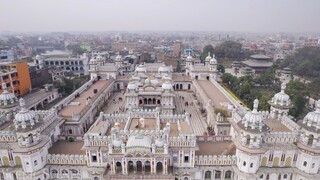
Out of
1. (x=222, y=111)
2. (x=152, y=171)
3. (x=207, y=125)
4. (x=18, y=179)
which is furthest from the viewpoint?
(x=207, y=125)

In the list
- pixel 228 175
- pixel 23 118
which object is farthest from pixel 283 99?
pixel 23 118

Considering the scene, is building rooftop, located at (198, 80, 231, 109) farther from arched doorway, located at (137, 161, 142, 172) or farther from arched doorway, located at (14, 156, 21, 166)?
arched doorway, located at (14, 156, 21, 166)

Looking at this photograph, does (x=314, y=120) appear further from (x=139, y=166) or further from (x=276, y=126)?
(x=139, y=166)

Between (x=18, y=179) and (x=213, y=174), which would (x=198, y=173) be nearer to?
(x=213, y=174)

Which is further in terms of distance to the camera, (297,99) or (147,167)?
(297,99)

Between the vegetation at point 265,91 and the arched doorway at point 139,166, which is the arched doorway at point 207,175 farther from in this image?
the vegetation at point 265,91

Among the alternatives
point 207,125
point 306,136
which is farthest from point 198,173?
point 207,125

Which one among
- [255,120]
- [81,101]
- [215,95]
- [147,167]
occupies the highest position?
[255,120]
